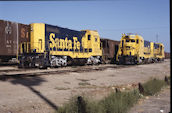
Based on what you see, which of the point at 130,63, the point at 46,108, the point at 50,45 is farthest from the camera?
the point at 130,63

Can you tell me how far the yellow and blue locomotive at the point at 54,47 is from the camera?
13555mm

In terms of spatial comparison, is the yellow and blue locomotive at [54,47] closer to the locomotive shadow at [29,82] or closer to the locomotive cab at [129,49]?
the locomotive shadow at [29,82]

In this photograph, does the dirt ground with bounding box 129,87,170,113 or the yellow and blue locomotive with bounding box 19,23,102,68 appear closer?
the dirt ground with bounding box 129,87,170,113

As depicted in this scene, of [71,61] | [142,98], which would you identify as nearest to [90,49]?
[71,61]

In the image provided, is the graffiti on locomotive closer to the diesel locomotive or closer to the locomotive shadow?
the diesel locomotive

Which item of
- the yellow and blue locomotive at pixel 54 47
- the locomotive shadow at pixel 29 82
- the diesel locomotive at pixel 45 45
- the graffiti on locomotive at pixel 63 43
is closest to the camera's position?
the locomotive shadow at pixel 29 82

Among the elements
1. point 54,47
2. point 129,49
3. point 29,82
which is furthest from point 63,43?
point 129,49

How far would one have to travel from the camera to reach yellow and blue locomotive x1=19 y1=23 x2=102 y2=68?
13555 mm

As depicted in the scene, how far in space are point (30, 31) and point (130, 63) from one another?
40.0ft

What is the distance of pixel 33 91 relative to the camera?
6832 mm

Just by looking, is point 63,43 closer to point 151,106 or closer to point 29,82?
point 29,82

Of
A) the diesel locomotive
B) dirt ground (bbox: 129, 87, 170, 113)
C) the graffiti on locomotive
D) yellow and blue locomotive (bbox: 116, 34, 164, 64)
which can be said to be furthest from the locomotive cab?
dirt ground (bbox: 129, 87, 170, 113)

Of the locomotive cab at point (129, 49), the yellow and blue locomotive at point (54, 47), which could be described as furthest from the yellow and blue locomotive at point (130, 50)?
the yellow and blue locomotive at point (54, 47)

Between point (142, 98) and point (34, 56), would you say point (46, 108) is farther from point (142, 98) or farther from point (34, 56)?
point (34, 56)
